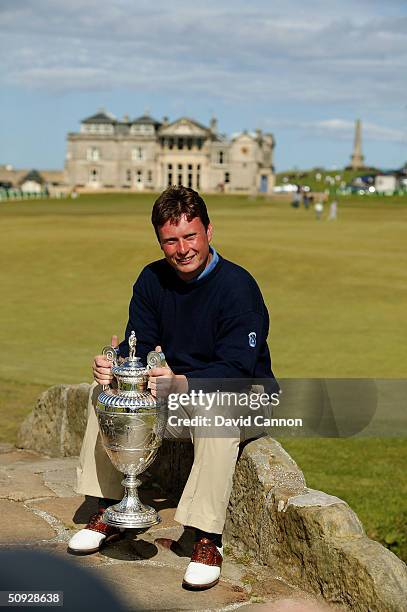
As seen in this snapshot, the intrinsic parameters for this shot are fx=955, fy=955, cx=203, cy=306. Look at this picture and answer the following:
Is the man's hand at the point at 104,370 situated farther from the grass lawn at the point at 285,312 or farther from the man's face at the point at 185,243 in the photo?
the grass lawn at the point at 285,312

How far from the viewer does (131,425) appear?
15.2 ft

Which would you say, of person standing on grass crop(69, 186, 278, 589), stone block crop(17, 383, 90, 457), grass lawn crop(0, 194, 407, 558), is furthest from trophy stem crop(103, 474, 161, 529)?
grass lawn crop(0, 194, 407, 558)

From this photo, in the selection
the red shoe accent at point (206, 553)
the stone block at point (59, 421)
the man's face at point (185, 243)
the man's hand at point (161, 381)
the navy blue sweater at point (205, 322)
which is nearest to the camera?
the red shoe accent at point (206, 553)

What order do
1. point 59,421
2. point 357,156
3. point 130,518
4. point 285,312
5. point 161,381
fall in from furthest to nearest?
1. point 357,156
2. point 285,312
3. point 59,421
4. point 130,518
5. point 161,381

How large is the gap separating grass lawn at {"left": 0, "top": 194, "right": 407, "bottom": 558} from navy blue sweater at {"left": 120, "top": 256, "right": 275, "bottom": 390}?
2243 millimetres

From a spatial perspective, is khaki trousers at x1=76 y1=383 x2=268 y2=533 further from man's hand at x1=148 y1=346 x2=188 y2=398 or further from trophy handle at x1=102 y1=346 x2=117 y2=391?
trophy handle at x1=102 y1=346 x2=117 y2=391

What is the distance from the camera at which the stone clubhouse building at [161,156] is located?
12681 centimetres

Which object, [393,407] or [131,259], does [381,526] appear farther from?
[131,259]

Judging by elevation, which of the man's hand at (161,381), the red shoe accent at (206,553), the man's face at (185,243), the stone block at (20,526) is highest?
the man's face at (185,243)

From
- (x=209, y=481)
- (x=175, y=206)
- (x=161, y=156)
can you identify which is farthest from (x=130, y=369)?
A: (x=161, y=156)

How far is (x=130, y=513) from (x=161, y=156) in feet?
420

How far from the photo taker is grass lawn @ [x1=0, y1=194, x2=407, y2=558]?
8086mm

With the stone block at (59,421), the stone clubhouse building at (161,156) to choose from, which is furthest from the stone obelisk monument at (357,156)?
the stone block at (59,421)

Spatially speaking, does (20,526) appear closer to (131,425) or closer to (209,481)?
(131,425)
